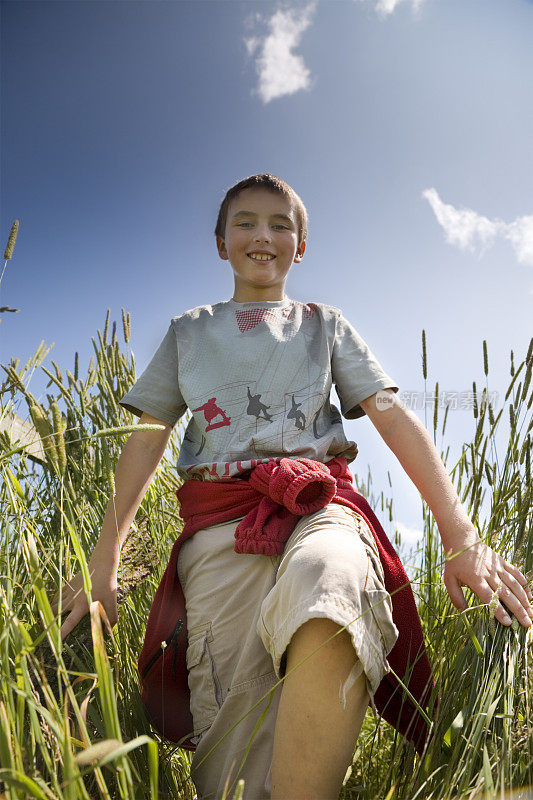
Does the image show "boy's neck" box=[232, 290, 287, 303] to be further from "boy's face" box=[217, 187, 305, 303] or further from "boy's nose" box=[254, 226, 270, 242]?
"boy's nose" box=[254, 226, 270, 242]

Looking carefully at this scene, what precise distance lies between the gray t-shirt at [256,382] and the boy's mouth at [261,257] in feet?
0.36

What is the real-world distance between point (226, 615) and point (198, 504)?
0.85 ft

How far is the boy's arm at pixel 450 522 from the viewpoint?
44.1 inches

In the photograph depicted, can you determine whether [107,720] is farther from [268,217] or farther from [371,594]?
[268,217]

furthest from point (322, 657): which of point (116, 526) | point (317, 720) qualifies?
point (116, 526)

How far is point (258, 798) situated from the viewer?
1027 millimetres

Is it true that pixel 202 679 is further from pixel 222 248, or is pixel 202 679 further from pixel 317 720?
pixel 222 248

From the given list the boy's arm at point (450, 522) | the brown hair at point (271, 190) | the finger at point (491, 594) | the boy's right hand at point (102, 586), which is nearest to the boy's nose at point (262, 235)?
the brown hair at point (271, 190)

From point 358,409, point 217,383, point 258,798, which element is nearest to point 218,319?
point 217,383

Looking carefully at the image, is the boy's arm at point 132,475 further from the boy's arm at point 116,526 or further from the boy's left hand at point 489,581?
the boy's left hand at point 489,581

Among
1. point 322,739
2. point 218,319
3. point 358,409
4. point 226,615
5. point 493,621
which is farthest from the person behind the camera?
point 218,319

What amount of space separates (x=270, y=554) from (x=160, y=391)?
1.93ft

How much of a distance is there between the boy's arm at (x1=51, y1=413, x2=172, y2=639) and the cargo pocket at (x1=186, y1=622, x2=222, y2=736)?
183mm

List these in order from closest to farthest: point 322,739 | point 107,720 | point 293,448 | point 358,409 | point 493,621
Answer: point 107,720 < point 322,739 < point 493,621 < point 293,448 < point 358,409
